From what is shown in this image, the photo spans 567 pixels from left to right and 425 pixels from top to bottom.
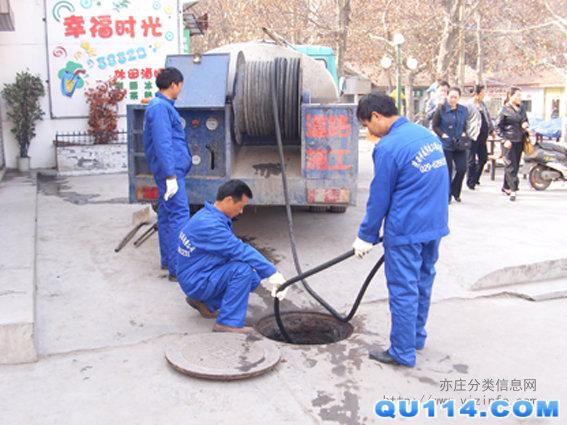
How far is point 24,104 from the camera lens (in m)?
11.4

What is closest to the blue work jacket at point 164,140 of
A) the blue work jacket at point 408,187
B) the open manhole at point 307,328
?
the open manhole at point 307,328

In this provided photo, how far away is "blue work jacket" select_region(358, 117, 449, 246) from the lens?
374cm

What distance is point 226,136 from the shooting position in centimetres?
594

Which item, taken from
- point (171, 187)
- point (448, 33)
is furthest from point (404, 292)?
point (448, 33)

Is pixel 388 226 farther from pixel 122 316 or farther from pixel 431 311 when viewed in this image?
pixel 122 316

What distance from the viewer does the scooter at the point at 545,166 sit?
10.6 meters

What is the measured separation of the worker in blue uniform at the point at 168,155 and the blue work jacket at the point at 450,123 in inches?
173

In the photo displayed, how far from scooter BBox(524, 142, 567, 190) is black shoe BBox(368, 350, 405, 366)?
777 cm

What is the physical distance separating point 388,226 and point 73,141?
945 cm

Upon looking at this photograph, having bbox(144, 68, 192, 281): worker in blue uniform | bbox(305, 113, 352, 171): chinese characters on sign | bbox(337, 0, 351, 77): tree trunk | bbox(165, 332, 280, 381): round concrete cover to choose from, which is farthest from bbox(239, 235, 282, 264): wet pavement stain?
bbox(337, 0, 351, 77): tree trunk

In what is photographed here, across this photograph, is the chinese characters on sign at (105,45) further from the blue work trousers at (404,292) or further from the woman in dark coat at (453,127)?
the blue work trousers at (404,292)

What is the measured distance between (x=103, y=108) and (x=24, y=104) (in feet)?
4.52

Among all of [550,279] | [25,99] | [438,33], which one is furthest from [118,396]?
[438,33]

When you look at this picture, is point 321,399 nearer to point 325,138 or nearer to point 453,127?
point 325,138
